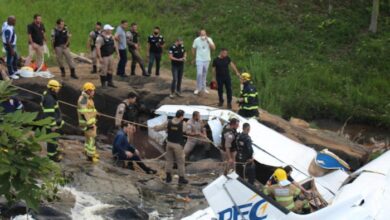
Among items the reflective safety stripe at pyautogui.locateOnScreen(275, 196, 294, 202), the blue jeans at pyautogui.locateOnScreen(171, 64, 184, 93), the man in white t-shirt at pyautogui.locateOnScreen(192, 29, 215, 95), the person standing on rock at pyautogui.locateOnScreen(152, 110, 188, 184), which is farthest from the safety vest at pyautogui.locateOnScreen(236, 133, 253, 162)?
the blue jeans at pyautogui.locateOnScreen(171, 64, 184, 93)

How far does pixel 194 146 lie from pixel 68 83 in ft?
16.3

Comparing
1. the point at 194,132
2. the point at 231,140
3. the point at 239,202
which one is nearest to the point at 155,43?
the point at 194,132

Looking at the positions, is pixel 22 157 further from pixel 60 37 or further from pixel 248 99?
pixel 60 37

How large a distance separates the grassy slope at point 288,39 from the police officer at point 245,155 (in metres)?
8.75

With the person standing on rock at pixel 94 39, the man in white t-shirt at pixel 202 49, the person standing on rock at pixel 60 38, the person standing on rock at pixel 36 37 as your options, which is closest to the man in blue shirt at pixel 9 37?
the person standing on rock at pixel 36 37

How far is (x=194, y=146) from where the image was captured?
57.3 ft

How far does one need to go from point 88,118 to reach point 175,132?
6.35 feet

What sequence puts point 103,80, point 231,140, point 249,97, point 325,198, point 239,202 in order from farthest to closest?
point 103,80, point 249,97, point 231,140, point 325,198, point 239,202

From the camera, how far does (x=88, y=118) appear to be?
15.6m

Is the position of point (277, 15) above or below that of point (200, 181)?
above

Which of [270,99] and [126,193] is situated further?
[270,99]

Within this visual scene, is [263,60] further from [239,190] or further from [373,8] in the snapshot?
[239,190]

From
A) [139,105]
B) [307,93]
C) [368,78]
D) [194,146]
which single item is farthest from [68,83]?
[368,78]

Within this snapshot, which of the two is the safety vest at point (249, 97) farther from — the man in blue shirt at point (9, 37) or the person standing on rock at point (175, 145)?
the man in blue shirt at point (9, 37)
